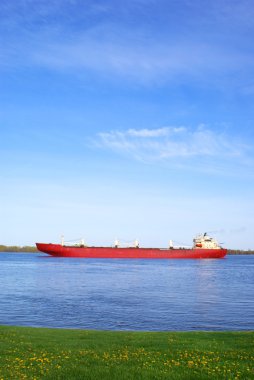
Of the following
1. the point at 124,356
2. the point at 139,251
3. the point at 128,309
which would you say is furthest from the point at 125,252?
the point at 124,356

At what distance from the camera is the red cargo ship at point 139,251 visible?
14525 cm

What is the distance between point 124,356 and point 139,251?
135362 millimetres

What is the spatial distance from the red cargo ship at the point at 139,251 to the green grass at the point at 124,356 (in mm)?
123729

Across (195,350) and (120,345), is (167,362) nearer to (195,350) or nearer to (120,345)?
(195,350)

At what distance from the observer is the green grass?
38.1 feet

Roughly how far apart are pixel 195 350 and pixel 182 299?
29229mm

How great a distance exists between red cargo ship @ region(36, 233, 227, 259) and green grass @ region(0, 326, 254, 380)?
123729mm

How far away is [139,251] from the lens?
14838cm

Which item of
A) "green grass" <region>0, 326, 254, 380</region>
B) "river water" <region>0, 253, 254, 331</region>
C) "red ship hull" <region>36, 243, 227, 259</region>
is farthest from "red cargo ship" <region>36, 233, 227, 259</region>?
"green grass" <region>0, 326, 254, 380</region>

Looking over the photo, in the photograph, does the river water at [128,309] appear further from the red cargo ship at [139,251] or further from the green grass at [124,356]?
the red cargo ship at [139,251]

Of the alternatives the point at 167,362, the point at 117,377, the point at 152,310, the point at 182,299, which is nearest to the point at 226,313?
the point at 152,310

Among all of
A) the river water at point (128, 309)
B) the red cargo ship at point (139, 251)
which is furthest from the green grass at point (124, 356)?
the red cargo ship at point (139, 251)

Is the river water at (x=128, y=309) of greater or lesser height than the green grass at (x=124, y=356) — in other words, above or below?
below

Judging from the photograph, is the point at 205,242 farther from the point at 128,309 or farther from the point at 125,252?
the point at 128,309
